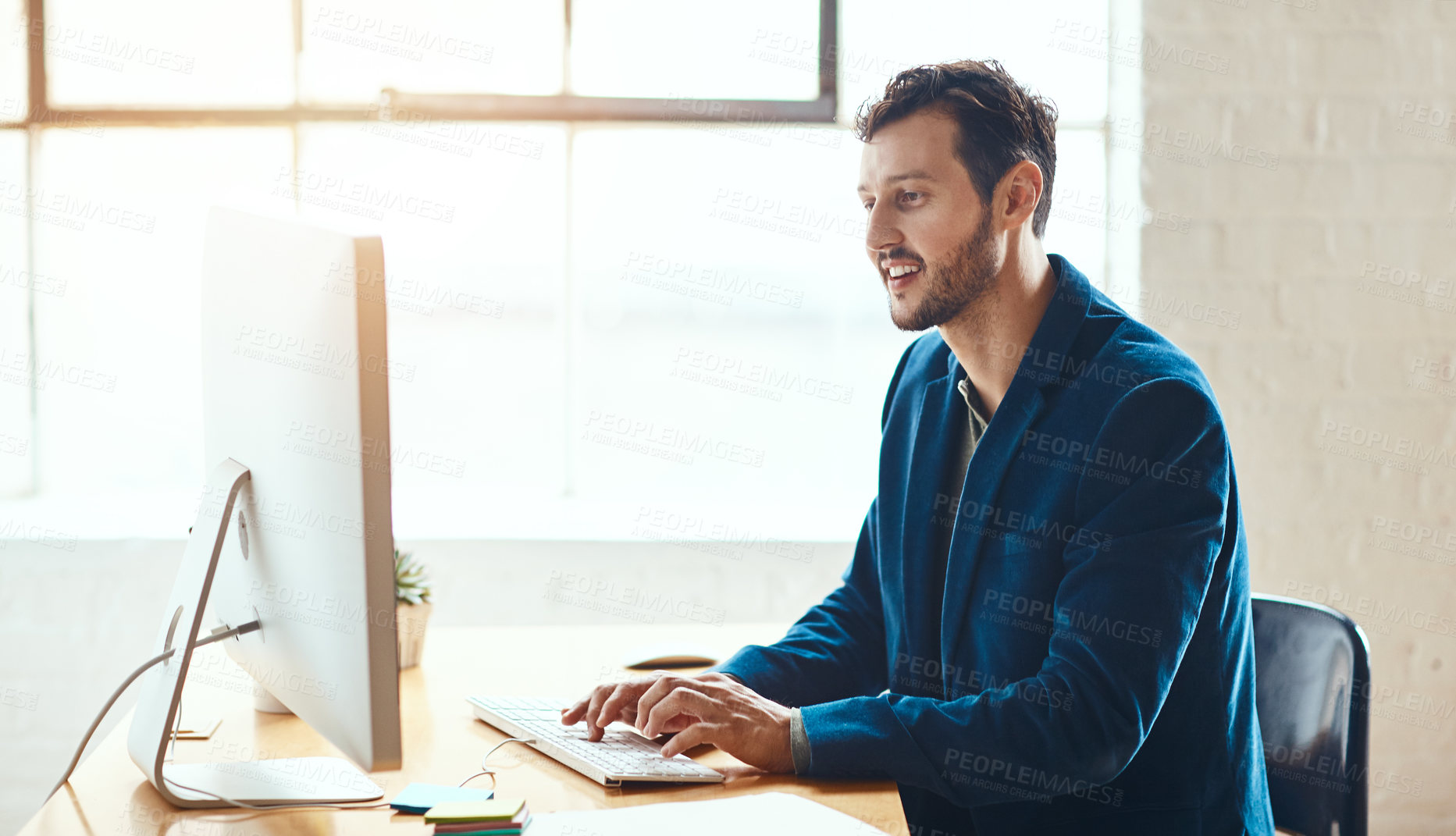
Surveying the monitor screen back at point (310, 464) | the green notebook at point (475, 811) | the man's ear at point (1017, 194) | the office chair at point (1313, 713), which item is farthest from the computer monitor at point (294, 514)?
the office chair at point (1313, 713)

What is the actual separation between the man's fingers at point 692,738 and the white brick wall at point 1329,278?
1622 millimetres

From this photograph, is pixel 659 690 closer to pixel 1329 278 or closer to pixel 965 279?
pixel 965 279

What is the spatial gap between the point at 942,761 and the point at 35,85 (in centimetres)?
239

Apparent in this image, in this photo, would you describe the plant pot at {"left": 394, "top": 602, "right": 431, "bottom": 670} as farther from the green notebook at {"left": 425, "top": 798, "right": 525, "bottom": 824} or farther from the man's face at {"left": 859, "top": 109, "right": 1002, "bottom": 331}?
the man's face at {"left": 859, "top": 109, "right": 1002, "bottom": 331}

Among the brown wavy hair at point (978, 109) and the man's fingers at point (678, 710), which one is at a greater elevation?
the brown wavy hair at point (978, 109)

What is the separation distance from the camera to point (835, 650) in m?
1.58

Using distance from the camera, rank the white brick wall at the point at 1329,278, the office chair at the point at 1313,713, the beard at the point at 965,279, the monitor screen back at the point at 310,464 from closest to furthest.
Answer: the monitor screen back at the point at 310,464, the office chair at the point at 1313,713, the beard at the point at 965,279, the white brick wall at the point at 1329,278

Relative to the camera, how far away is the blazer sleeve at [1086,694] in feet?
3.95

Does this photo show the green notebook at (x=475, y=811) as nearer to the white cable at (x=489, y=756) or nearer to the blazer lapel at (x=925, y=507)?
the white cable at (x=489, y=756)

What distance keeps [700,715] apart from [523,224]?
1.58m

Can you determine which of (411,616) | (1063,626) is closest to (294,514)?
(411,616)

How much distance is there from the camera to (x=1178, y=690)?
4.50ft

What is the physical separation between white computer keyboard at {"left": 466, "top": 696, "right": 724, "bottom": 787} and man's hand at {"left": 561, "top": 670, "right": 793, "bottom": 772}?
22 millimetres

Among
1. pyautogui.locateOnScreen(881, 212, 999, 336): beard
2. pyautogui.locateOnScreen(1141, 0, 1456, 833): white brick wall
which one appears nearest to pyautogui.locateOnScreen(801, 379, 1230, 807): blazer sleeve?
pyautogui.locateOnScreen(881, 212, 999, 336): beard
